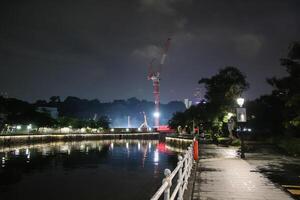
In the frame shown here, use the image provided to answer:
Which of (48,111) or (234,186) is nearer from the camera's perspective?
(234,186)

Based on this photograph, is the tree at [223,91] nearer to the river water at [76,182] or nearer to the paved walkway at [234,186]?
the river water at [76,182]

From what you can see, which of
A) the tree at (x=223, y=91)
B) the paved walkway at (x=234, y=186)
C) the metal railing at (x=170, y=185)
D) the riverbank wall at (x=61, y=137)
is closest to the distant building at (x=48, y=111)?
the riverbank wall at (x=61, y=137)

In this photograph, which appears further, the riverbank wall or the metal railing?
the riverbank wall

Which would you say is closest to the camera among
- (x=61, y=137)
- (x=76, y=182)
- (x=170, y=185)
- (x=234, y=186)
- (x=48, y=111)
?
(x=170, y=185)

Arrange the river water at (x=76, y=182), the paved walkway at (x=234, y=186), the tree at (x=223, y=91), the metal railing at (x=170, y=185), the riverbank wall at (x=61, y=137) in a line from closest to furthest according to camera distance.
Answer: the metal railing at (x=170, y=185) → the paved walkway at (x=234, y=186) → the river water at (x=76, y=182) → the tree at (x=223, y=91) → the riverbank wall at (x=61, y=137)

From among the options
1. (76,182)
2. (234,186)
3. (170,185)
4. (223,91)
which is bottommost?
(76,182)

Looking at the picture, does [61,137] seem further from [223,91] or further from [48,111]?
[223,91]

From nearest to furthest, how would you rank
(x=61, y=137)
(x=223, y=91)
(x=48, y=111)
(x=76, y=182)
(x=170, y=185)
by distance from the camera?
(x=170, y=185) < (x=76, y=182) < (x=223, y=91) < (x=61, y=137) < (x=48, y=111)

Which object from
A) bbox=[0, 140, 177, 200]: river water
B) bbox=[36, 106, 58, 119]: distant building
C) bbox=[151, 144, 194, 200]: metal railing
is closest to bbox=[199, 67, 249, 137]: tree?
bbox=[0, 140, 177, 200]: river water

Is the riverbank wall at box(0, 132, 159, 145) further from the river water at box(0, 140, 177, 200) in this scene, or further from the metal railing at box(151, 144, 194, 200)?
the metal railing at box(151, 144, 194, 200)

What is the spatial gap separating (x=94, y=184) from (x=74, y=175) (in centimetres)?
636

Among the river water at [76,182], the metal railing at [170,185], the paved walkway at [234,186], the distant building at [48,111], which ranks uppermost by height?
the distant building at [48,111]

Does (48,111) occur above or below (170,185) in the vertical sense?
above

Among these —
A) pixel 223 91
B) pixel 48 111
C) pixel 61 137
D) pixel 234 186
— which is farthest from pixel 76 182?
pixel 48 111
